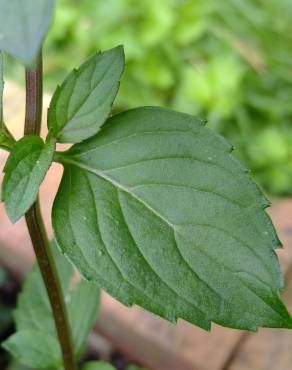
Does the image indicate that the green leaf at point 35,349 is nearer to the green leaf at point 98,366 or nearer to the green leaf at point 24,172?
the green leaf at point 98,366

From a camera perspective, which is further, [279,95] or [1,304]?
[279,95]

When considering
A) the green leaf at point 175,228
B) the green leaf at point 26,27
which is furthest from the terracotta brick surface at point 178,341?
the green leaf at point 26,27

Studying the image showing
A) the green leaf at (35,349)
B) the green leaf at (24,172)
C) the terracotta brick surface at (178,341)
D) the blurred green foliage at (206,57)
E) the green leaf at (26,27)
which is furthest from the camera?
the blurred green foliage at (206,57)

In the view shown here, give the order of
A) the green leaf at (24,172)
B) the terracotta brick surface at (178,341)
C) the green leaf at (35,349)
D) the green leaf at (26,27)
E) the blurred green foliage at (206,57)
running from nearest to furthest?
1. the green leaf at (26,27)
2. the green leaf at (24,172)
3. the green leaf at (35,349)
4. the terracotta brick surface at (178,341)
5. the blurred green foliage at (206,57)

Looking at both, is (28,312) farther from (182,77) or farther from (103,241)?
(182,77)

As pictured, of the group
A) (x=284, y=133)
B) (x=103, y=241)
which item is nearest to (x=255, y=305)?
(x=103, y=241)

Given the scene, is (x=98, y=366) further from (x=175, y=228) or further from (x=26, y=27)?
(x=26, y=27)

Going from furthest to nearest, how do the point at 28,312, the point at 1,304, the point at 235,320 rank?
1. the point at 1,304
2. the point at 28,312
3. the point at 235,320

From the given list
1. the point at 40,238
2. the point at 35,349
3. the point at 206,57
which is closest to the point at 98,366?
the point at 35,349
